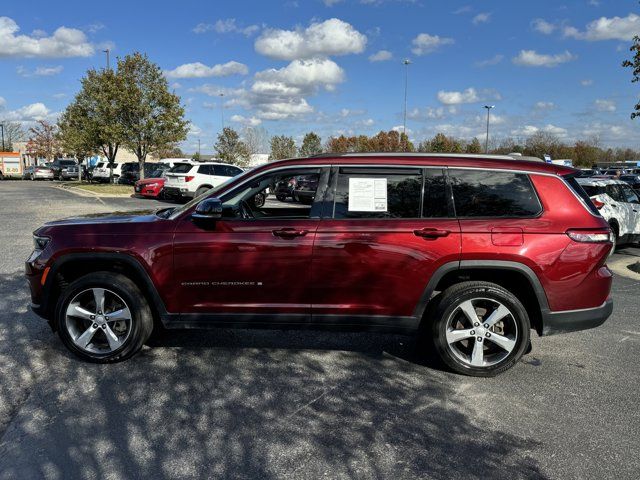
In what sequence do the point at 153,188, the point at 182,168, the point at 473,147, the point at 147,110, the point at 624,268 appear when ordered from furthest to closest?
the point at 473,147, the point at 147,110, the point at 153,188, the point at 182,168, the point at 624,268

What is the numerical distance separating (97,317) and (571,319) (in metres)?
3.89

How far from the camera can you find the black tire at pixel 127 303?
416cm

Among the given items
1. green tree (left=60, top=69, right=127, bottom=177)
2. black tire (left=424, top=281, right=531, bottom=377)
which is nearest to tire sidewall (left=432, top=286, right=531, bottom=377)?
black tire (left=424, top=281, right=531, bottom=377)

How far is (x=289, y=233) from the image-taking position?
4.00m

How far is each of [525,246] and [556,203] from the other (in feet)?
1.49

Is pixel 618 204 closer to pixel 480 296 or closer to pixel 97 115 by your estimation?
Answer: pixel 480 296

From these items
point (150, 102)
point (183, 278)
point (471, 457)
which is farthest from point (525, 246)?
point (150, 102)

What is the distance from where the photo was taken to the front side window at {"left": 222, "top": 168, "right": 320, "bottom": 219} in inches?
164

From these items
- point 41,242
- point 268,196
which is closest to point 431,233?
point 268,196

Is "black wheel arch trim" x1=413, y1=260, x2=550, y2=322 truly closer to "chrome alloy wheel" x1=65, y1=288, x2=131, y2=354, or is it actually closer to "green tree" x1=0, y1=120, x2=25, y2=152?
"chrome alloy wheel" x1=65, y1=288, x2=131, y2=354

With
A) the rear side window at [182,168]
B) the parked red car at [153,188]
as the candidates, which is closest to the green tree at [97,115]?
the parked red car at [153,188]

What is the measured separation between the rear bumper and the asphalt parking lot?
441mm

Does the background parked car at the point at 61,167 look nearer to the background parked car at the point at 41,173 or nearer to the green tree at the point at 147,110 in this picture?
the background parked car at the point at 41,173

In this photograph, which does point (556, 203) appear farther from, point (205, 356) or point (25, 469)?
point (25, 469)
